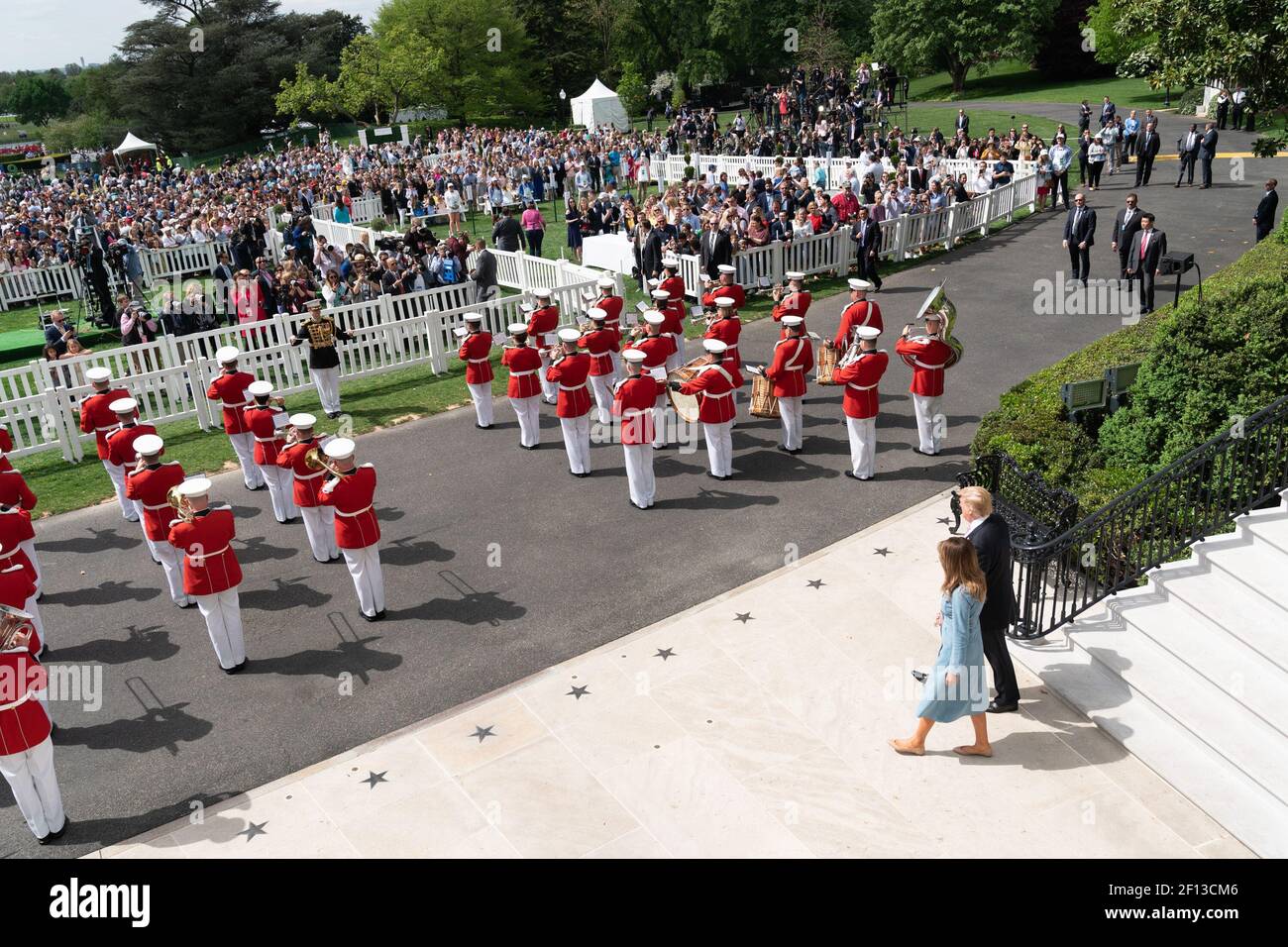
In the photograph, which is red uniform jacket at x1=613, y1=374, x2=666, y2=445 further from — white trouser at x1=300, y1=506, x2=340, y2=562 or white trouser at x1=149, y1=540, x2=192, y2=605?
white trouser at x1=149, y1=540, x2=192, y2=605

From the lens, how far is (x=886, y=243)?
930 inches

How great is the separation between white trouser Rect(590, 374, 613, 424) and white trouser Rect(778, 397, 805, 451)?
9.36ft

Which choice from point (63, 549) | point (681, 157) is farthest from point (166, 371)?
point (681, 157)

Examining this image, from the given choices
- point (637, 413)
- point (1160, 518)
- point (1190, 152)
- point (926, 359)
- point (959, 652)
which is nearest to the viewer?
point (959, 652)

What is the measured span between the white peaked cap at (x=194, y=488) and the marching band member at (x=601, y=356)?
5.98 meters

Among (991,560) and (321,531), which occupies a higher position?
(991,560)

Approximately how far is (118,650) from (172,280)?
2125 cm

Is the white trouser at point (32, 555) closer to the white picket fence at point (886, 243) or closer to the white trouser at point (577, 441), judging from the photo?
the white trouser at point (577, 441)

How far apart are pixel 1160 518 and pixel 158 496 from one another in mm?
9644

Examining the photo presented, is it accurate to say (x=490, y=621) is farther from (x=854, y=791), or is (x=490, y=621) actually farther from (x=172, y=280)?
(x=172, y=280)

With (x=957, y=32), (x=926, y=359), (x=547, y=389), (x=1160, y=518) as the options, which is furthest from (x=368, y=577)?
(x=957, y=32)

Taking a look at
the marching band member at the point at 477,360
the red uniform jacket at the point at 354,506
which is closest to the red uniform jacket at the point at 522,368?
the marching band member at the point at 477,360

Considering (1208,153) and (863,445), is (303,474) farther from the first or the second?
(1208,153)

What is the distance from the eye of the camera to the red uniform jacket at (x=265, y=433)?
12.0m
